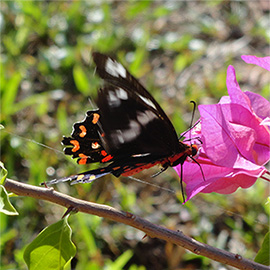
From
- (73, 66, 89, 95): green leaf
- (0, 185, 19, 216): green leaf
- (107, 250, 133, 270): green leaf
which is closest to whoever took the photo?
(0, 185, 19, 216): green leaf

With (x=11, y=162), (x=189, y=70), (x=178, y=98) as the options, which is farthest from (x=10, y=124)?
(x=189, y=70)

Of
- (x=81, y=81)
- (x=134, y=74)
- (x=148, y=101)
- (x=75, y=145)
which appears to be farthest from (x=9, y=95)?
(x=148, y=101)

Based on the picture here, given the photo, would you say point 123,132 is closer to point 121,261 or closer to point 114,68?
point 114,68

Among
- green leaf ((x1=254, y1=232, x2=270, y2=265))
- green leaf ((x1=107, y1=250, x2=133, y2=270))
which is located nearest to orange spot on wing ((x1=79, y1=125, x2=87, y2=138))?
green leaf ((x1=254, y1=232, x2=270, y2=265))

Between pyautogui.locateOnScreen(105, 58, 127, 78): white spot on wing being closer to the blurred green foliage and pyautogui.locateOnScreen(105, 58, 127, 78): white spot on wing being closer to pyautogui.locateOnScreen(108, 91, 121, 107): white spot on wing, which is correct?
pyautogui.locateOnScreen(108, 91, 121, 107): white spot on wing

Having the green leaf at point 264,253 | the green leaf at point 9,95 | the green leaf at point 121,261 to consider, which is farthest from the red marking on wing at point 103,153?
the green leaf at point 9,95

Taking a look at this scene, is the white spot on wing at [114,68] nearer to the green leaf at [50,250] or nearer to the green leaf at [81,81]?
the green leaf at [50,250]
